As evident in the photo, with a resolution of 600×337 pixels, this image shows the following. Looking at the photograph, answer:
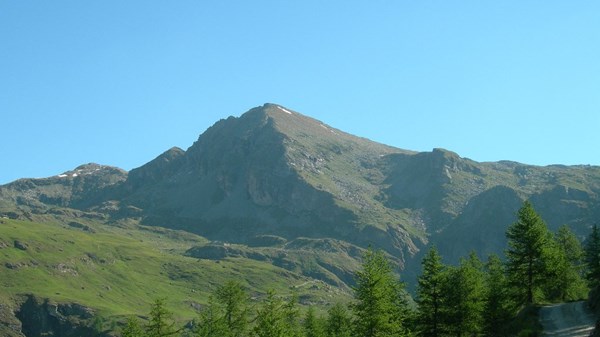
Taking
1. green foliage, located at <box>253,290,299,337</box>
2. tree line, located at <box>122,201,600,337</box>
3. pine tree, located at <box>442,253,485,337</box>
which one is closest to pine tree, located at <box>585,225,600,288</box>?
tree line, located at <box>122,201,600,337</box>

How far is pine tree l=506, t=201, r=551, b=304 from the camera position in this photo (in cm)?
8188

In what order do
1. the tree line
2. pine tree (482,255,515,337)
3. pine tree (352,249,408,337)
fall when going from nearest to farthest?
pine tree (352,249,408,337) → the tree line → pine tree (482,255,515,337)

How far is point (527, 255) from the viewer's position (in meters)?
82.7

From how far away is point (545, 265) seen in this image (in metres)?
80.9

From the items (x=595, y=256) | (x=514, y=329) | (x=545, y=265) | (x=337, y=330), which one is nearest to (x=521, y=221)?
(x=545, y=265)

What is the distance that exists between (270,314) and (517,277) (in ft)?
113

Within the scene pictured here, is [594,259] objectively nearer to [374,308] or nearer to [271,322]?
[374,308]

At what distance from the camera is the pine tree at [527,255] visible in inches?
3223

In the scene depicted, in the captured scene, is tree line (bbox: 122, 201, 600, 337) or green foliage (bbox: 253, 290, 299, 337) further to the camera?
tree line (bbox: 122, 201, 600, 337)

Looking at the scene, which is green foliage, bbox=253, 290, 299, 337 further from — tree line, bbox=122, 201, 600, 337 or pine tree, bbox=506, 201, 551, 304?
pine tree, bbox=506, 201, 551, 304

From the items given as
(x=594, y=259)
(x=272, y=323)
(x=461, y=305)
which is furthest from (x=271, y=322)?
(x=594, y=259)

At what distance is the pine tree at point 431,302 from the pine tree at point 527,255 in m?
14.3

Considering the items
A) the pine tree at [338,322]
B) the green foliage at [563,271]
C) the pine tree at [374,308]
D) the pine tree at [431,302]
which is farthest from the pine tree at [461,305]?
the pine tree at [338,322]

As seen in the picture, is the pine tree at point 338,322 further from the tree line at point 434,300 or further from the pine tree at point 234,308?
the pine tree at point 234,308
